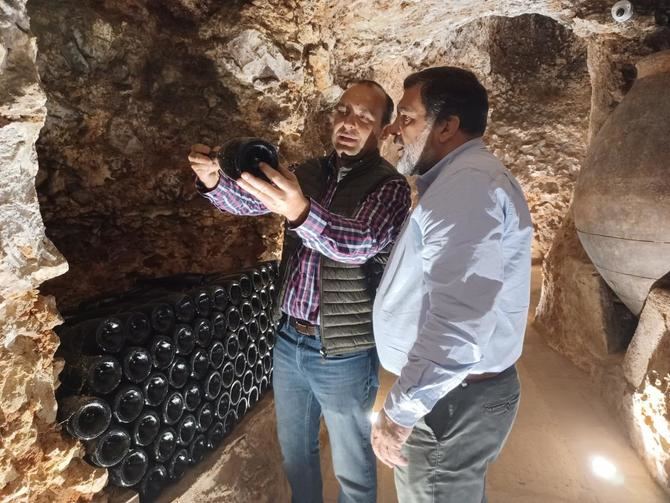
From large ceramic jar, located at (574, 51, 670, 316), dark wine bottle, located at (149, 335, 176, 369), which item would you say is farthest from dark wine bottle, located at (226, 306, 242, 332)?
large ceramic jar, located at (574, 51, 670, 316)

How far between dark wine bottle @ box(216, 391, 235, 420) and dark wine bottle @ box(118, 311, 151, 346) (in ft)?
1.81

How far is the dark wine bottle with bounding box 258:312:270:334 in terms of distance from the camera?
2067 millimetres

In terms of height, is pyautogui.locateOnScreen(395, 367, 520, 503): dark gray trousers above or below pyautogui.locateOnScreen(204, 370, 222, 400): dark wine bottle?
above

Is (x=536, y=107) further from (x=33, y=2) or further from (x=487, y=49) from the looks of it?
(x=33, y=2)

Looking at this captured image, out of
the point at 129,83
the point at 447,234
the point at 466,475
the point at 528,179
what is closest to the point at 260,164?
the point at 447,234

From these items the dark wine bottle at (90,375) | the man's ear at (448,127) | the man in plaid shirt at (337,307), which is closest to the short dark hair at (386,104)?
the man in plaid shirt at (337,307)

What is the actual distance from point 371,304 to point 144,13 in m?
1.97

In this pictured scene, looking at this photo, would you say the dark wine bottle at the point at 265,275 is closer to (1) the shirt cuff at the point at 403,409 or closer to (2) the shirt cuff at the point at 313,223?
(2) the shirt cuff at the point at 313,223

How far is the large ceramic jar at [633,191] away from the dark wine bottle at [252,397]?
2.27 m

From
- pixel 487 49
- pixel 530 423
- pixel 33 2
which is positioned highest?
pixel 487 49

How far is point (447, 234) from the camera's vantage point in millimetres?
1006

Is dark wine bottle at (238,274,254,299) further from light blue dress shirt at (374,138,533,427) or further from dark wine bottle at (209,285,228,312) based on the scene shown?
light blue dress shirt at (374,138,533,427)

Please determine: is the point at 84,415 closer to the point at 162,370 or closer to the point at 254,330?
the point at 162,370

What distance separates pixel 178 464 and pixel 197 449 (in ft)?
0.33
